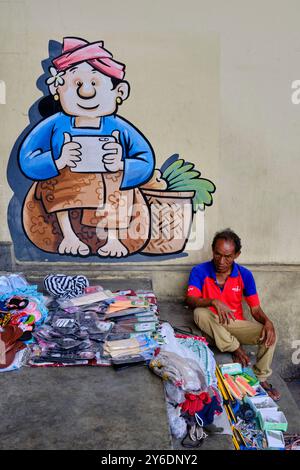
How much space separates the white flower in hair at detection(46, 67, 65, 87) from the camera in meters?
4.39

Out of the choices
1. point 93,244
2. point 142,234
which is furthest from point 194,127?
point 93,244

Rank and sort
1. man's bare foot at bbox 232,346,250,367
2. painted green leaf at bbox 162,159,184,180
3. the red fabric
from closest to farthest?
1. man's bare foot at bbox 232,346,250,367
2. the red fabric
3. painted green leaf at bbox 162,159,184,180

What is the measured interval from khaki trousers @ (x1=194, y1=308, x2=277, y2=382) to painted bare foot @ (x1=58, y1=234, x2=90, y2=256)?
131 cm

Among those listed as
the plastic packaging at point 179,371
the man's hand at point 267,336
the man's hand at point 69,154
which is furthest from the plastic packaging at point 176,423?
the man's hand at point 69,154

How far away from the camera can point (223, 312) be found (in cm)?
385

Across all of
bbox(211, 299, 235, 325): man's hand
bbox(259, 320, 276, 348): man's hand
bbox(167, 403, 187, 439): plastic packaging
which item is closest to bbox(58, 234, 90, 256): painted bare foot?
bbox(211, 299, 235, 325): man's hand

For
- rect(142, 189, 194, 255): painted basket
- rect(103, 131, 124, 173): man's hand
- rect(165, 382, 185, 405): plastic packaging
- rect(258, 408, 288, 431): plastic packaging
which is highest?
rect(103, 131, 124, 173): man's hand

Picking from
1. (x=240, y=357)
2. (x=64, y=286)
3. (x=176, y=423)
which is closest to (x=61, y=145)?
(x=64, y=286)

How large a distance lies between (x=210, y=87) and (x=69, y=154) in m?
1.51

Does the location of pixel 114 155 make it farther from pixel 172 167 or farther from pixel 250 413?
pixel 250 413

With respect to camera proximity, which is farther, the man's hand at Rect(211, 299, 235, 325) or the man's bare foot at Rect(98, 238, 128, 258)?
the man's bare foot at Rect(98, 238, 128, 258)

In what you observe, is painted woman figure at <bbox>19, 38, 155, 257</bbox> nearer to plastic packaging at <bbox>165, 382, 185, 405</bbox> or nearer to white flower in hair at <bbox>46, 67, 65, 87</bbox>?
white flower in hair at <bbox>46, 67, 65, 87</bbox>

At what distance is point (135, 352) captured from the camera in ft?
9.95

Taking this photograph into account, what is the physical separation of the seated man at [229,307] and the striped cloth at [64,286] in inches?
39.2
